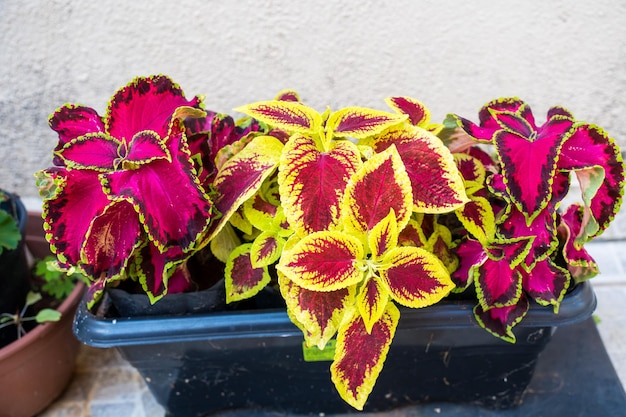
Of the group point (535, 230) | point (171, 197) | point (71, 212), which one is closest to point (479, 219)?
point (535, 230)

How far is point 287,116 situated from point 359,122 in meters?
0.09

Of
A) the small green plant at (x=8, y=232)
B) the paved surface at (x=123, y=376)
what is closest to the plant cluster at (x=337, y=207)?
the small green plant at (x=8, y=232)

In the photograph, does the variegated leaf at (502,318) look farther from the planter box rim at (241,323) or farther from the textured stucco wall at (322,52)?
the textured stucco wall at (322,52)

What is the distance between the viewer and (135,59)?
3.94 ft

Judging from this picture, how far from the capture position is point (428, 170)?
2.39 ft

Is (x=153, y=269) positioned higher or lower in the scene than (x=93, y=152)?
lower


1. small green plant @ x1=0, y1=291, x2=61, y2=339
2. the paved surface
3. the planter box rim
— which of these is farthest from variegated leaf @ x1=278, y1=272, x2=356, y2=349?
small green plant @ x1=0, y1=291, x2=61, y2=339

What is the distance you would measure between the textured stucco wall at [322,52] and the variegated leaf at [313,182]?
0.52m

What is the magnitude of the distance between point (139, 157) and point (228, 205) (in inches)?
4.9

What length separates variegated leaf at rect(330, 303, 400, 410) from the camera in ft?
2.29

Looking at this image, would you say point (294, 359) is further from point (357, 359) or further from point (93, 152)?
point (93, 152)

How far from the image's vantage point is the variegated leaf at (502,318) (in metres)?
0.79

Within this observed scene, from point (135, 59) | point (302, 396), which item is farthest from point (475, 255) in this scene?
point (135, 59)

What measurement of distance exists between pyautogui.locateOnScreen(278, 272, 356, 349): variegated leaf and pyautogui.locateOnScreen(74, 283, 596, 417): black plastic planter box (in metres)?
0.12
